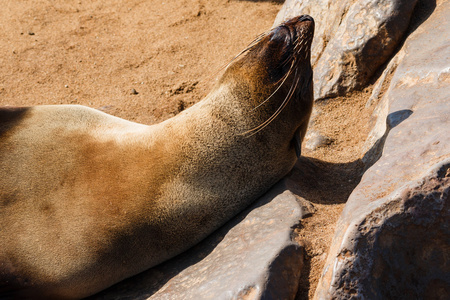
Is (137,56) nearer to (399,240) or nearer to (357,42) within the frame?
(357,42)

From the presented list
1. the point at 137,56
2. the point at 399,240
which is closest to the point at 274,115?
the point at 399,240

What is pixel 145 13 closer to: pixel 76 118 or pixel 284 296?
pixel 76 118

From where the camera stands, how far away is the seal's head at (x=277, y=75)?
10.3ft

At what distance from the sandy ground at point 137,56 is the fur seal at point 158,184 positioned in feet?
1.81

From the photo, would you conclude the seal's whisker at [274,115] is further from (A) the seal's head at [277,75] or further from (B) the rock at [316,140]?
(B) the rock at [316,140]

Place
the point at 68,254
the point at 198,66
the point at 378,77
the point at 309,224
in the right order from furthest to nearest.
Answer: the point at 198,66, the point at 378,77, the point at 68,254, the point at 309,224

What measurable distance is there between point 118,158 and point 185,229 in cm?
65

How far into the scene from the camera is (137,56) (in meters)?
6.07

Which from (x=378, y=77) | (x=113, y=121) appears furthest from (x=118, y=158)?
(x=378, y=77)

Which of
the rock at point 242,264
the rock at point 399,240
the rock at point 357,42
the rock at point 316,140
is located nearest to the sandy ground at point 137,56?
the rock at point 316,140

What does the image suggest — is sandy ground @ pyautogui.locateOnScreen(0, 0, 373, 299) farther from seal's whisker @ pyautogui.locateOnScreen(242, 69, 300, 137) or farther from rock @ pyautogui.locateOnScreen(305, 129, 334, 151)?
seal's whisker @ pyautogui.locateOnScreen(242, 69, 300, 137)

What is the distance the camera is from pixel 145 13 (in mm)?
6996

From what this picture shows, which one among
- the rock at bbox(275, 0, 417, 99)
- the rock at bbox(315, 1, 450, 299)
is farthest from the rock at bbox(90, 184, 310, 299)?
the rock at bbox(275, 0, 417, 99)

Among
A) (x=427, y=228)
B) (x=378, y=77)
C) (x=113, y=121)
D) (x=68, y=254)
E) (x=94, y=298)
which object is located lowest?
(x=94, y=298)
